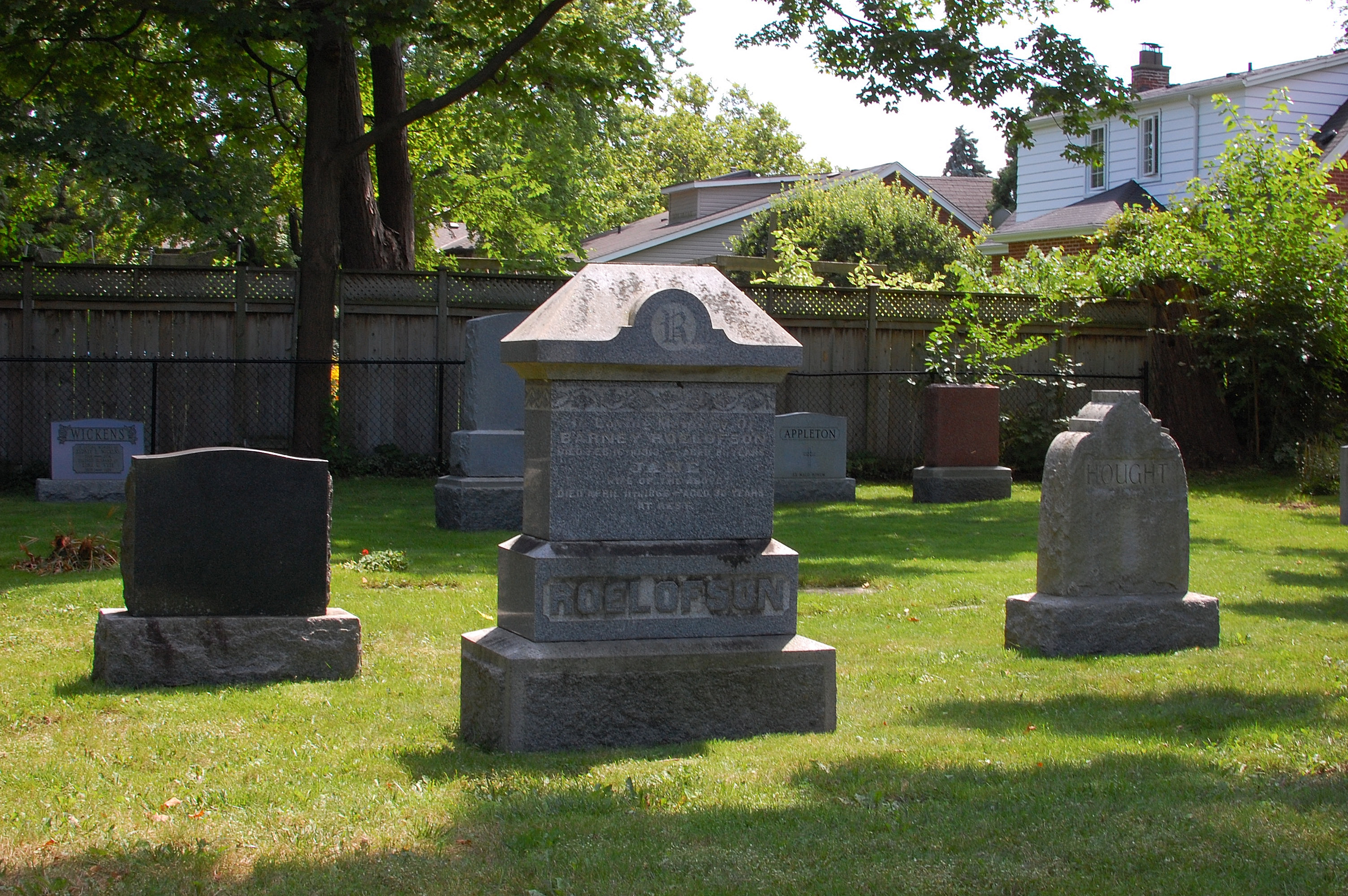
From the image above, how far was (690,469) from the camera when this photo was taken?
18.1 ft

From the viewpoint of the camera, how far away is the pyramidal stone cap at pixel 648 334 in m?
5.28

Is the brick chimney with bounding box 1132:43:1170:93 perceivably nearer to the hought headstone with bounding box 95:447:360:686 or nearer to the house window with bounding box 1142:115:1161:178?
the house window with bounding box 1142:115:1161:178

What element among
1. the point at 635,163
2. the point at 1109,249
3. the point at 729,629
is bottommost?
the point at 729,629

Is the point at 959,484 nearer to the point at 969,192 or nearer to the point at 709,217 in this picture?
the point at 709,217

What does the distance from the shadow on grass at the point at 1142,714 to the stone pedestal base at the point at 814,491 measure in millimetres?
8732

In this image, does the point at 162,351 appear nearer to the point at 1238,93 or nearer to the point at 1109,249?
the point at 1109,249

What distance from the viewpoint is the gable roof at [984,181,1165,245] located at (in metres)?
26.8

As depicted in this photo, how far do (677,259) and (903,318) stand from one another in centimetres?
2234

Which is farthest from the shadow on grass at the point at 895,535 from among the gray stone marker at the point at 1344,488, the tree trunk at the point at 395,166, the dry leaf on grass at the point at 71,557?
the tree trunk at the point at 395,166

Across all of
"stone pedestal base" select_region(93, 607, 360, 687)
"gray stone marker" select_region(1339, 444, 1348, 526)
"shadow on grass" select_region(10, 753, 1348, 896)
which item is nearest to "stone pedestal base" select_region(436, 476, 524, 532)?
"stone pedestal base" select_region(93, 607, 360, 687)

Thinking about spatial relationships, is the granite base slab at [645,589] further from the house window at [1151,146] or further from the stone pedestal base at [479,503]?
the house window at [1151,146]

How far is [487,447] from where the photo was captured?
12.4 m

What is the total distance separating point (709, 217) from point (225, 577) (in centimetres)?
3359

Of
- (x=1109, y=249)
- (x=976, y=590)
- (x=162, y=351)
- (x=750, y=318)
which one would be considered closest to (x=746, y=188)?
(x=1109, y=249)
